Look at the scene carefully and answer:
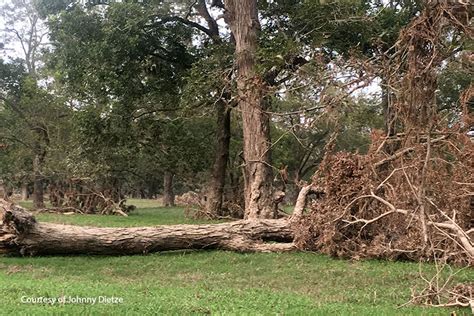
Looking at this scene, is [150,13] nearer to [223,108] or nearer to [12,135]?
[223,108]

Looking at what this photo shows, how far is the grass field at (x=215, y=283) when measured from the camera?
5520 mm

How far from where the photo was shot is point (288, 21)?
52.5 feet

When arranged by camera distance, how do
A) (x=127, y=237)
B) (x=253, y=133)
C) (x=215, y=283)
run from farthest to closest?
(x=253, y=133)
(x=127, y=237)
(x=215, y=283)

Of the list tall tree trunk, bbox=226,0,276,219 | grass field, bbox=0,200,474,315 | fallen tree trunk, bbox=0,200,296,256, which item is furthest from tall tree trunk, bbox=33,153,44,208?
grass field, bbox=0,200,474,315

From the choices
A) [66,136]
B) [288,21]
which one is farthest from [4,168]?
[288,21]

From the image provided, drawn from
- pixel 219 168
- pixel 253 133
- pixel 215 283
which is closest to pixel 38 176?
pixel 219 168

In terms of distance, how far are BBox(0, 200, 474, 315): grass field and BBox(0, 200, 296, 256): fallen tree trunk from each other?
0.75ft

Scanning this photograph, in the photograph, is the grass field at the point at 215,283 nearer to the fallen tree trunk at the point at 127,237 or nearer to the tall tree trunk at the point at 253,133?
the fallen tree trunk at the point at 127,237

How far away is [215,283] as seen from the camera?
25.9ft

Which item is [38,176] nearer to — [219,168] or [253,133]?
[219,168]

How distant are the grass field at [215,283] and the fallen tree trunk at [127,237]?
0.23 metres

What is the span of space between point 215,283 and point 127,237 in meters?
3.19

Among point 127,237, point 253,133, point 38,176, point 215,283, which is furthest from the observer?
point 38,176

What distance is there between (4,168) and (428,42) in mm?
28449
